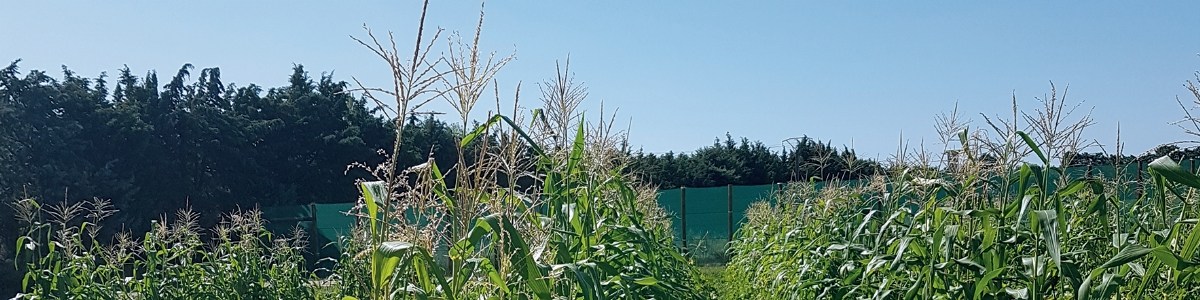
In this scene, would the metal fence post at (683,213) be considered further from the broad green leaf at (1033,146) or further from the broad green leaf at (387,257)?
the broad green leaf at (387,257)

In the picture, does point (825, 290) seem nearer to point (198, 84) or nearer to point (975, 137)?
point (975, 137)

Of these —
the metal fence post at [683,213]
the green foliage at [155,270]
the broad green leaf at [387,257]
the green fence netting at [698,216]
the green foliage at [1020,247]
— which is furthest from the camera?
the green fence netting at [698,216]

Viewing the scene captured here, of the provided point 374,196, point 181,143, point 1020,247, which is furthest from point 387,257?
point 181,143

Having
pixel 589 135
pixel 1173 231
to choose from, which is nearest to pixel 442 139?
pixel 589 135

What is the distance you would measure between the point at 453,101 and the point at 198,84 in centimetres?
1932

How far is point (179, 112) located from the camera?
18.5 meters

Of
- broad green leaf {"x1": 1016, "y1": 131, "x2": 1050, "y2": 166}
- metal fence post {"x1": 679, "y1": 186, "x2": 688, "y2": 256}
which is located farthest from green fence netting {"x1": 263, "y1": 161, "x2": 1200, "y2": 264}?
broad green leaf {"x1": 1016, "y1": 131, "x2": 1050, "y2": 166}

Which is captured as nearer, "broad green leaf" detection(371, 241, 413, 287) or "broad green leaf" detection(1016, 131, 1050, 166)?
"broad green leaf" detection(371, 241, 413, 287)

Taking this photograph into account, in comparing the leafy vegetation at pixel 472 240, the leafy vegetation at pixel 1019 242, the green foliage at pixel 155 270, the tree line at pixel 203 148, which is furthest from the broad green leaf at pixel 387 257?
the tree line at pixel 203 148

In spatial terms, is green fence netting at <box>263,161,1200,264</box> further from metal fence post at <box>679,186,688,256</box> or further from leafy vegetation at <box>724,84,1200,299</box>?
leafy vegetation at <box>724,84,1200,299</box>

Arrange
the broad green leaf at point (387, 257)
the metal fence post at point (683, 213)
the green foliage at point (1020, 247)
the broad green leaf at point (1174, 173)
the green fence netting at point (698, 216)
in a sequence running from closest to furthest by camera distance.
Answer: the broad green leaf at point (387, 257) < the broad green leaf at point (1174, 173) < the green foliage at point (1020, 247) < the metal fence post at point (683, 213) < the green fence netting at point (698, 216)

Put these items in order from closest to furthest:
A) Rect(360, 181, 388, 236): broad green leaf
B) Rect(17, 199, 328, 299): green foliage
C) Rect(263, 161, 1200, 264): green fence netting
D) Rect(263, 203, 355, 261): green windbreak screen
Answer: Rect(360, 181, 388, 236): broad green leaf → Rect(17, 199, 328, 299): green foliage → Rect(263, 203, 355, 261): green windbreak screen → Rect(263, 161, 1200, 264): green fence netting

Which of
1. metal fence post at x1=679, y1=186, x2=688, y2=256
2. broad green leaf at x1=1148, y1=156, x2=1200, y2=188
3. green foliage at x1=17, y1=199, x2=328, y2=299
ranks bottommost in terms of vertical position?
green foliage at x1=17, y1=199, x2=328, y2=299

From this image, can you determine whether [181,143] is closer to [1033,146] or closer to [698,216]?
[698,216]
